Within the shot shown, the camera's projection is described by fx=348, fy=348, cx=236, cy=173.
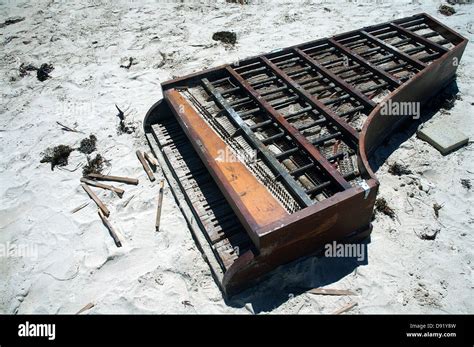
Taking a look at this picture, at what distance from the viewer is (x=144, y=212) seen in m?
5.30

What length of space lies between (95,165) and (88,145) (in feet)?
2.05

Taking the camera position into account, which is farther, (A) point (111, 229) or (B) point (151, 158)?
(B) point (151, 158)

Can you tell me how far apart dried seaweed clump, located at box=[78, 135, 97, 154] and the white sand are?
15cm

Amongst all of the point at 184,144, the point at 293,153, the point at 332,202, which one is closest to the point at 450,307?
the point at 332,202

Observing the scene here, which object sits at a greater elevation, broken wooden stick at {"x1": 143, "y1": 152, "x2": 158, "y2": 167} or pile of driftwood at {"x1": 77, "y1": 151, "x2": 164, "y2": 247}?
broken wooden stick at {"x1": 143, "y1": 152, "x2": 158, "y2": 167}

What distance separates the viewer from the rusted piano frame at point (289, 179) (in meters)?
3.94

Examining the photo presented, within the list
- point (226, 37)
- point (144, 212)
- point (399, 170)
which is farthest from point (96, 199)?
point (226, 37)

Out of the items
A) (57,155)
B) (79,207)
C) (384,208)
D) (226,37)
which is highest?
(226,37)

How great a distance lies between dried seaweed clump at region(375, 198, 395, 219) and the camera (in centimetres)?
506

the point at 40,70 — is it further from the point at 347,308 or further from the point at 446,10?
the point at 446,10

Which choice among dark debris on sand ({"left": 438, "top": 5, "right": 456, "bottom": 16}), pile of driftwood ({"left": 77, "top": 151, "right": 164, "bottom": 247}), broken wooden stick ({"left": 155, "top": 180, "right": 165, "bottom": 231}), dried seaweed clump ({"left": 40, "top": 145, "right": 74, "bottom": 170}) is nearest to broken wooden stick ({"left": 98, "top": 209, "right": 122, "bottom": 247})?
pile of driftwood ({"left": 77, "top": 151, "right": 164, "bottom": 247})

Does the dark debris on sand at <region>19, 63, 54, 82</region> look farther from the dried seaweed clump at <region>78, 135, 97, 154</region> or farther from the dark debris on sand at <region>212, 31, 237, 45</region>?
the dark debris on sand at <region>212, 31, 237, 45</region>

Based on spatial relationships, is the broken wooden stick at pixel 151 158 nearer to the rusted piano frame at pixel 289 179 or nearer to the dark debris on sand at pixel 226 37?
the rusted piano frame at pixel 289 179

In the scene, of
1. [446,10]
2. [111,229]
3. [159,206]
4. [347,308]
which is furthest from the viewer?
[446,10]
